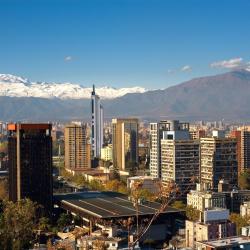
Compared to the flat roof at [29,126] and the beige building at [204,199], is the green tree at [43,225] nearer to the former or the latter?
the flat roof at [29,126]

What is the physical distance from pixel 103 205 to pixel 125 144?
1631 centimetres

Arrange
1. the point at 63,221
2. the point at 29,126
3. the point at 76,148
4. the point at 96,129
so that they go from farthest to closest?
1. the point at 96,129
2. the point at 76,148
3. the point at 29,126
4. the point at 63,221

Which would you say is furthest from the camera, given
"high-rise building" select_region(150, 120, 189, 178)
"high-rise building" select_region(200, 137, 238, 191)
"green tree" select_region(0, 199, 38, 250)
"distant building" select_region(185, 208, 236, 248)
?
"high-rise building" select_region(150, 120, 189, 178)

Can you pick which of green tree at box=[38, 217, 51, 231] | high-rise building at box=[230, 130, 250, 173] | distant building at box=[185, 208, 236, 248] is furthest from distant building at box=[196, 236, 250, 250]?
high-rise building at box=[230, 130, 250, 173]

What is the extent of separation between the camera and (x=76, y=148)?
33.1 metres

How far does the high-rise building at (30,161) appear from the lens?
1599 cm

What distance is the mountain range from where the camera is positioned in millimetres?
103125

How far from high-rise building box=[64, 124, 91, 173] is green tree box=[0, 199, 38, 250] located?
1962 cm

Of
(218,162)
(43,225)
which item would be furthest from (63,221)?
(218,162)

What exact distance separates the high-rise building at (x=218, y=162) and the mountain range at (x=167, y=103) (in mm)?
73589

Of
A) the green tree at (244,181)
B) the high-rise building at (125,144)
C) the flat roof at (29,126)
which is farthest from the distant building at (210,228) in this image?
the high-rise building at (125,144)

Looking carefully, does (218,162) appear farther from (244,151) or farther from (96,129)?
(96,129)

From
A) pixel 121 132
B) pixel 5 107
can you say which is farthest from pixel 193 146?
pixel 5 107

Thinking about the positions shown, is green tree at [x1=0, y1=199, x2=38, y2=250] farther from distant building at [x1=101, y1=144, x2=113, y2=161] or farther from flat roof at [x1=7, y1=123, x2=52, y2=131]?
distant building at [x1=101, y1=144, x2=113, y2=161]
